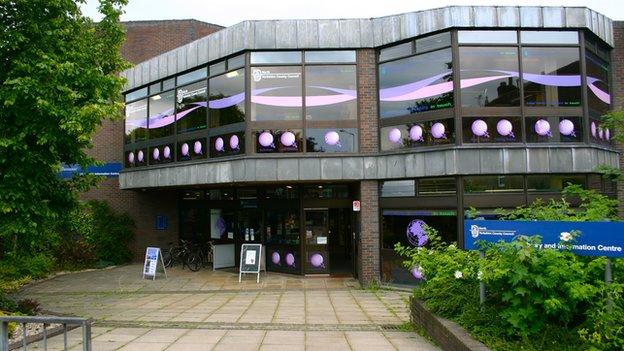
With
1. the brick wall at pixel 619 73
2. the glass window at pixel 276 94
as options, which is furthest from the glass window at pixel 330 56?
the brick wall at pixel 619 73

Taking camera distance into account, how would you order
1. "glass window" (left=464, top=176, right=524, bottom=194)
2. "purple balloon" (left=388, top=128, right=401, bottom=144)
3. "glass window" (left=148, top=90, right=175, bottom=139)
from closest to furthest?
"glass window" (left=464, top=176, right=524, bottom=194), "purple balloon" (left=388, top=128, right=401, bottom=144), "glass window" (left=148, top=90, right=175, bottom=139)

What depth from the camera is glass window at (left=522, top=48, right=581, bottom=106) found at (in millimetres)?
12695

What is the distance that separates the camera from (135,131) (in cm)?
1845

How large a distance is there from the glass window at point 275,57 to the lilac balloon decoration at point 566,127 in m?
6.76

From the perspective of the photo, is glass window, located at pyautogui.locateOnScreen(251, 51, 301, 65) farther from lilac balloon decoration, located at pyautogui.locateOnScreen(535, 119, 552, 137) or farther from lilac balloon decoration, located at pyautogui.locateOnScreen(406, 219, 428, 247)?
lilac balloon decoration, located at pyautogui.locateOnScreen(535, 119, 552, 137)

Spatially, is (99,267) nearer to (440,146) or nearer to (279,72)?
(279,72)

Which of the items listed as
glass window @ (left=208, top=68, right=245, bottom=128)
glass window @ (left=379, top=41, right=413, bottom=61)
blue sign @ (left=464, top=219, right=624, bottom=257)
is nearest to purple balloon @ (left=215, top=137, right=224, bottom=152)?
glass window @ (left=208, top=68, right=245, bottom=128)

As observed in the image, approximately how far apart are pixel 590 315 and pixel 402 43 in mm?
9705

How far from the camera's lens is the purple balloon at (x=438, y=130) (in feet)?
42.0

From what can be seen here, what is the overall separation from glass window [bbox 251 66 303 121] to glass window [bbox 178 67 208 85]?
2.29m

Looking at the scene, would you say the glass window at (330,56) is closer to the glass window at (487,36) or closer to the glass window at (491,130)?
the glass window at (487,36)

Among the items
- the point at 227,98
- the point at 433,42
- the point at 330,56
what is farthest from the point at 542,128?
the point at 227,98

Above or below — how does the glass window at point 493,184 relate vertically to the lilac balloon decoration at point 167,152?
below

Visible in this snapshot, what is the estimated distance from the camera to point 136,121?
60.5 ft
